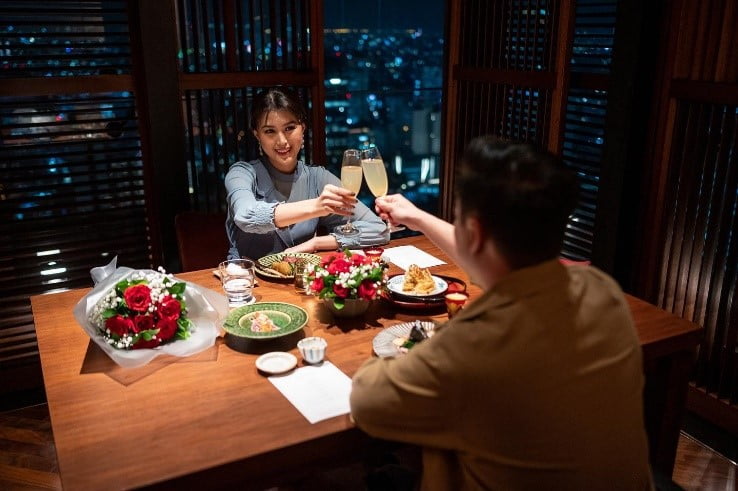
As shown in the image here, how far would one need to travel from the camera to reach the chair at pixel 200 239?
111 inches

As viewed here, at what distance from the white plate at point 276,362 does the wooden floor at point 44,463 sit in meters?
1.45

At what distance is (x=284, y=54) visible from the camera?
3.46 meters

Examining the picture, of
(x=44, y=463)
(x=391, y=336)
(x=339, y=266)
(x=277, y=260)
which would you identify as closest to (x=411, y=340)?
(x=391, y=336)

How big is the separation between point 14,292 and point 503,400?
282 cm

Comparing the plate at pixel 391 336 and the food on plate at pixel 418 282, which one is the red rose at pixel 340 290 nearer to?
the plate at pixel 391 336

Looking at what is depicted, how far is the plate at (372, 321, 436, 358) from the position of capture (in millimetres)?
1692

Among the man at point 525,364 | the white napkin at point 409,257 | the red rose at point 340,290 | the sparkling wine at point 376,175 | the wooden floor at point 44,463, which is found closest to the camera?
the man at point 525,364

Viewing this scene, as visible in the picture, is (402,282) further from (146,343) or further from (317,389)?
(146,343)

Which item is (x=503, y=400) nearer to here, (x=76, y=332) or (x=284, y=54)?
(x=76, y=332)

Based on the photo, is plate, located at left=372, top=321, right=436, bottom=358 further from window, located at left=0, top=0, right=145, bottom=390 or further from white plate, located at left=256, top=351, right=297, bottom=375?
window, located at left=0, top=0, right=145, bottom=390

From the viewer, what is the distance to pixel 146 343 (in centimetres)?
172

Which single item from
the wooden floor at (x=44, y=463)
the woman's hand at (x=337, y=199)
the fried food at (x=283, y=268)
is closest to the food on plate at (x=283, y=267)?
the fried food at (x=283, y=268)

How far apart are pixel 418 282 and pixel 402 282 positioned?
0.07 metres

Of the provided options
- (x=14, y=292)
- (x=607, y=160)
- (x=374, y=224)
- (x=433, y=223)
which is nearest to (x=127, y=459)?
(x=433, y=223)
